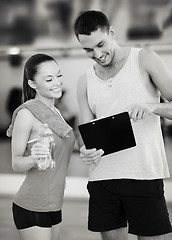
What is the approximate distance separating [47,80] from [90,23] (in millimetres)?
233

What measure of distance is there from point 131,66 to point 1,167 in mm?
3559

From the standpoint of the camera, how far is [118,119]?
1.32m

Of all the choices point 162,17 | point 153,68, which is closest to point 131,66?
point 153,68

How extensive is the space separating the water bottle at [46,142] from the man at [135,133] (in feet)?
0.40

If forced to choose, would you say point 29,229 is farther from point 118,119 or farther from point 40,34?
point 40,34

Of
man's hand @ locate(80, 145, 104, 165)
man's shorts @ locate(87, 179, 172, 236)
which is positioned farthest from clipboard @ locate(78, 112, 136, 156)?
man's shorts @ locate(87, 179, 172, 236)

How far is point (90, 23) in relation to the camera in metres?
1.33

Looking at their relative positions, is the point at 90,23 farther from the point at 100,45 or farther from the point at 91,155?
the point at 91,155

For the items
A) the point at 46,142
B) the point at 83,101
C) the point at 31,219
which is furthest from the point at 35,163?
the point at 83,101

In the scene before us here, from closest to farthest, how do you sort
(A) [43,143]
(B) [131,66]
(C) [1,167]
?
(A) [43,143] < (B) [131,66] < (C) [1,167]

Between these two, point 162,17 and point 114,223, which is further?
point 162,17

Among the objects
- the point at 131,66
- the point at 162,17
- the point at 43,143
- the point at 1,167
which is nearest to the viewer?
the point at 43,143

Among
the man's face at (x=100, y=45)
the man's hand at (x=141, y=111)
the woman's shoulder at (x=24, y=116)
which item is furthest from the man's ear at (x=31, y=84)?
the man's hand at (x=141, y=111)

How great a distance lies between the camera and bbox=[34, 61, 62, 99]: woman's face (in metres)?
1.40
